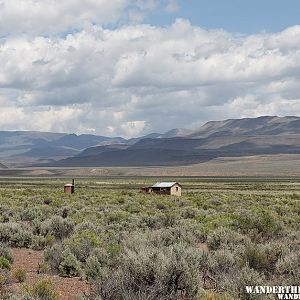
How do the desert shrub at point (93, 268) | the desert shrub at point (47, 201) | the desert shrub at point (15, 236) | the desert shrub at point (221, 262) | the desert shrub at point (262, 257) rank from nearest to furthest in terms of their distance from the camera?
the desert shrub at point (93, 268) → the desert shrub at point (221, 262) → the desert shrub at point (262, 257) → the desert shrub at point (15, 236) → the desert shrub at point (47, 201)

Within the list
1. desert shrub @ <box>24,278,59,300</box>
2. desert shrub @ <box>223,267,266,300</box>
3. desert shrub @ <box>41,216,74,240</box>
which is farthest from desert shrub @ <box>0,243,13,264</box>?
desert shrub @ <box>223,267,266,300</box>

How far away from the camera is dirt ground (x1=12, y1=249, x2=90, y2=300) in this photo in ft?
36.4

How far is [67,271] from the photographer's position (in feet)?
42.5

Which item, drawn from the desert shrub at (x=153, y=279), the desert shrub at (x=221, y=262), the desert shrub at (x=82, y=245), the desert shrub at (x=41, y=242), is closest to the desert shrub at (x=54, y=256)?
the desert shrub at (x=82, y=245)

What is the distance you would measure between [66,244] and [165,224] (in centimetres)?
870

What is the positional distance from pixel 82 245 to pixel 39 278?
2251mm

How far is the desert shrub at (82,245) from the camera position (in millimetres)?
14203

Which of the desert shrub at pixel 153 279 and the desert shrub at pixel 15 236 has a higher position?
the desert shrub at pixel 153 279

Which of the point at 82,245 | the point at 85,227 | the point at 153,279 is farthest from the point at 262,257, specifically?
the point at 85,227

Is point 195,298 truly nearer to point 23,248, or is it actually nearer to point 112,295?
point 112,295

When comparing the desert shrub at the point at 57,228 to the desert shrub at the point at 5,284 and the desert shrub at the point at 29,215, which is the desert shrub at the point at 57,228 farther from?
the desert shrub at the point at 5,284

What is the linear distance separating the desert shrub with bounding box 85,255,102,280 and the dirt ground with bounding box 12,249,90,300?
0.83 feet

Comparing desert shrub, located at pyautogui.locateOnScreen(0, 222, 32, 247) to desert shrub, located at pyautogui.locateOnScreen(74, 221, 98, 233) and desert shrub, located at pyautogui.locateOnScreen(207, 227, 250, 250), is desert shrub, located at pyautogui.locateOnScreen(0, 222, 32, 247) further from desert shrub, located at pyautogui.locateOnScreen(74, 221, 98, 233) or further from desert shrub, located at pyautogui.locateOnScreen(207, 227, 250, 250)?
desert shrub, located at pyautogui.locateOnScreen(207, 227, 250, 250)

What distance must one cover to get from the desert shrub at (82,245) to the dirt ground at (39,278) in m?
1.17
